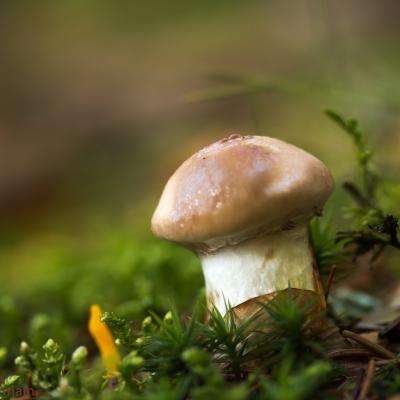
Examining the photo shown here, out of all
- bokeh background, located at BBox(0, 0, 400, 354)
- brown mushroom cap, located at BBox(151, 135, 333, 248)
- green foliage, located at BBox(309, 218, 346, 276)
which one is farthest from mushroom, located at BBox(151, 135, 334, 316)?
bokeh background, located at BBox(0, 0, 400, 354)

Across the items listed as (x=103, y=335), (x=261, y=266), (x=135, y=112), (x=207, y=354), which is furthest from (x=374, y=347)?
(x=135, y=112)

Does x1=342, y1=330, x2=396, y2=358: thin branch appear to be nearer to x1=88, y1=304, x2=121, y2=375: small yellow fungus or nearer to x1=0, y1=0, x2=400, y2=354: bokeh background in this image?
x1=88, y1=304, x2=121, y2=375: small yellow fungus

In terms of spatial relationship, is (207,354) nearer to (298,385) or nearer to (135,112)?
(298,385)

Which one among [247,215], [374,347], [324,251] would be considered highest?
[247,215]

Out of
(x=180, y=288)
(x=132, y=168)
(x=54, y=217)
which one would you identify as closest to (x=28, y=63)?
(x=132, y=168)

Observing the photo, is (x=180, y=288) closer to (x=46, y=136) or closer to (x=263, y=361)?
(x=263, y=361)

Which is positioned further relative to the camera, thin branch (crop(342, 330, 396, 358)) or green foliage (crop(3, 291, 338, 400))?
thin branch (crop(342, 330, 396, 358))

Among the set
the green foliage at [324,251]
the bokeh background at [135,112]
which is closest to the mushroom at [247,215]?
the green foliage at [324,251]
